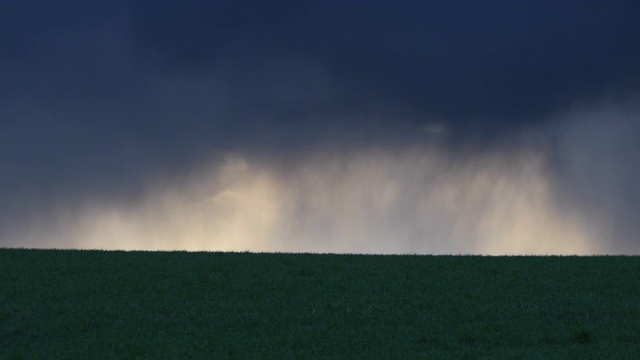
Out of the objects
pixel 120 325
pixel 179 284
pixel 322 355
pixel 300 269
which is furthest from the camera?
pixel 300 269

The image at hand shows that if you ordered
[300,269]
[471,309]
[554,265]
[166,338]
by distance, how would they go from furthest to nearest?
1. [554,265]
2. [300,269]
3. [471,309]
4. [166,338]

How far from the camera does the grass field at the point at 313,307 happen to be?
22.8 meters

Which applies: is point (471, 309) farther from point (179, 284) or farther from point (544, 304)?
point (179, 284)

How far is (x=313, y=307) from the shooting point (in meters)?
28.1

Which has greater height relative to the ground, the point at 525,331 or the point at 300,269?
the point at 300,269

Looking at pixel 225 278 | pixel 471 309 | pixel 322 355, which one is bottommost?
pixel 322 355

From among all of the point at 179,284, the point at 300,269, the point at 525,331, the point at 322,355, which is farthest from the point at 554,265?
the point at 322,355

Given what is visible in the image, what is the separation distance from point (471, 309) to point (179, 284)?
11753 mm

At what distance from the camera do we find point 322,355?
859 inches

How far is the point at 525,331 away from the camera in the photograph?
25062mm

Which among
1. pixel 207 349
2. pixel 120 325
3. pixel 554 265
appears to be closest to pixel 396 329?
pixel 207 349

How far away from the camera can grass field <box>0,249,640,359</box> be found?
74.8 ft

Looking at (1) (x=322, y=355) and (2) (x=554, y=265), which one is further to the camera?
(2) (x=554, y=265)

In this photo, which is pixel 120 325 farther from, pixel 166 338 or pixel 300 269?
pixel 300 269
